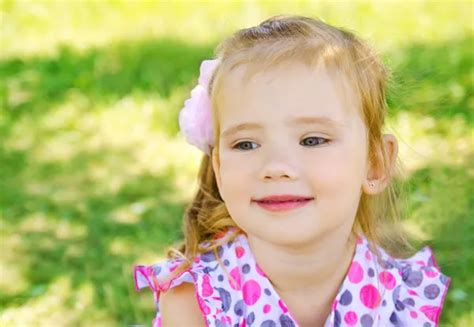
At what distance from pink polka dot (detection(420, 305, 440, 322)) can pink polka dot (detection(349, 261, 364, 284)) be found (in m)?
0.21

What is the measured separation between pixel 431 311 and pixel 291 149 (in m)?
0.71

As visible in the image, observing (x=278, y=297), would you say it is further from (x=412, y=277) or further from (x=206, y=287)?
(x=412, y=277)

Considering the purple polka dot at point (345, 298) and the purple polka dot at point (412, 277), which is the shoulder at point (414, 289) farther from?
the purple polka dot at point (345, 298)

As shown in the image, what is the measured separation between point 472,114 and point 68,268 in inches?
77.9

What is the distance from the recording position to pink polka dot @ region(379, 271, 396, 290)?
2768 millimetres

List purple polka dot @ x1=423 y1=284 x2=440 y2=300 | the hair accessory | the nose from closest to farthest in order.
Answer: the nose
the hair accessory
purple polka dot @ x1=423 y1=284 x2=440 y2=300

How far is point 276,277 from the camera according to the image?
2.65 m

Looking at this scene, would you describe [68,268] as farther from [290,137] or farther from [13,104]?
[13,104]

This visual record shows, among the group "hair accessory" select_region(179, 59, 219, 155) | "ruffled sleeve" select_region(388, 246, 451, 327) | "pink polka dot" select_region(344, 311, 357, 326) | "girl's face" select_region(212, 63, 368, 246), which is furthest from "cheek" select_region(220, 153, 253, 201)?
"ruffled sleeve" select_region(388, 246, 451, 327)

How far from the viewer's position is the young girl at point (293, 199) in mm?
2404

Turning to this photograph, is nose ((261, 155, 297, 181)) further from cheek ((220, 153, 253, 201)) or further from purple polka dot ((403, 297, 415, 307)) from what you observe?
purple polka dot ((403, 297, 415, 307))

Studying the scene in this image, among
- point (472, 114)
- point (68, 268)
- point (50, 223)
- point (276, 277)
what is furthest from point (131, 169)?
point (276, 277)

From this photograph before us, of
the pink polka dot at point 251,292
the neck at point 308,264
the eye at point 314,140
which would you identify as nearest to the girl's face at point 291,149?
the eye at point 314,140

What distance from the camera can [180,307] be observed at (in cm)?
270
